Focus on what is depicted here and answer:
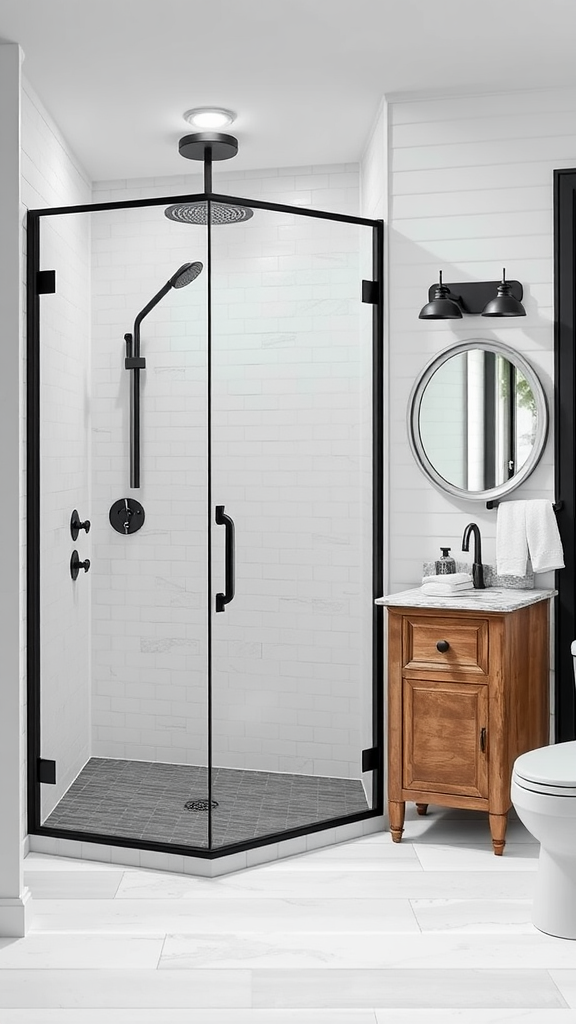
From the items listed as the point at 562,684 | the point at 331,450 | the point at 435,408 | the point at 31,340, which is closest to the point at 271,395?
the point at 331,450

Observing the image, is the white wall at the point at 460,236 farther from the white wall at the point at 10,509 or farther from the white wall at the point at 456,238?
the white wall at the point at 10,509

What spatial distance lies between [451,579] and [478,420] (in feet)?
2.01

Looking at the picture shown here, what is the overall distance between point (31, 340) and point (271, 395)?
0.86 m

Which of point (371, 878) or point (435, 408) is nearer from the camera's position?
point (371, 878)

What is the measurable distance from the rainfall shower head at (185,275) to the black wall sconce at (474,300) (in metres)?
0.80

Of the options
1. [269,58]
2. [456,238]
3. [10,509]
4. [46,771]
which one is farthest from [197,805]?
[269,58]

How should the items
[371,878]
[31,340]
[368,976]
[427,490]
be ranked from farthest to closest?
1. [427,490]
2. [31,340]
3. [371,878]
4. [368,976]

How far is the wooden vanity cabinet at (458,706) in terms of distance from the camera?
10.6 feet

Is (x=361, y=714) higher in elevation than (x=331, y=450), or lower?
lower

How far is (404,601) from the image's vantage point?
3.31 metres

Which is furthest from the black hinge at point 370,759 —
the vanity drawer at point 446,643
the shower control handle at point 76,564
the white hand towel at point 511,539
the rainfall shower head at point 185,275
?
the rainfall shower head at point 185,275

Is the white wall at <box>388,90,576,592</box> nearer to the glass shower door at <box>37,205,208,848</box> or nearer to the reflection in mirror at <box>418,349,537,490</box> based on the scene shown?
Answer: the reflection in mirror at <box>418,349,537,490</box>

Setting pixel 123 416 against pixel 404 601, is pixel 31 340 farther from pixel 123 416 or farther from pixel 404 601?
pixel 404 601

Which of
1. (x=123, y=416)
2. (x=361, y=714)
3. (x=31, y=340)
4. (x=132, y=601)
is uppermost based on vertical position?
(x=31, y=340)
